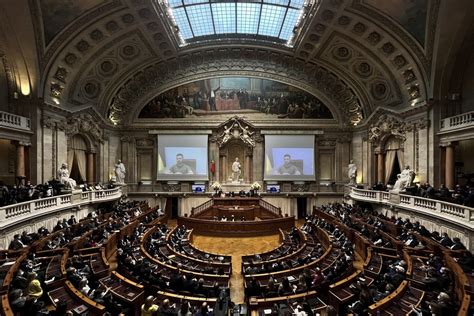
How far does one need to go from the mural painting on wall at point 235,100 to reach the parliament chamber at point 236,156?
0.14 metres

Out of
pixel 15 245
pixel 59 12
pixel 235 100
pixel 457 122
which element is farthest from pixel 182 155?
pixel 457 122

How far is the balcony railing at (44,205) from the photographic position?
38.7 ft

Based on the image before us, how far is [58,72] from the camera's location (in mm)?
20297

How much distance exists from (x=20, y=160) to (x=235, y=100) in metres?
18.3

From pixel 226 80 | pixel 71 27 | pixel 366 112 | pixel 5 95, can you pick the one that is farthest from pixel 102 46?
pixel 366 112

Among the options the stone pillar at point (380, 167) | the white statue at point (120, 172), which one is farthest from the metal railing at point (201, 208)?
the stone pillar at point (380, 167)

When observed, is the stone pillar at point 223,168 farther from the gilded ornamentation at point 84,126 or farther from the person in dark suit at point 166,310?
the person in dark suit at point 166,310

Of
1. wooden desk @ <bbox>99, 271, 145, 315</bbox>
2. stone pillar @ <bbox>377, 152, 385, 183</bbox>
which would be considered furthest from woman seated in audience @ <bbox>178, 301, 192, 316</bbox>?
stone pillar @ <bbox>377, 152, 385, 183</bbox>

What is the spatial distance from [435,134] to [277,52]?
1505cm

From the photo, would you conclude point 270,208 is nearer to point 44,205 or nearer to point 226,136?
point 226,136

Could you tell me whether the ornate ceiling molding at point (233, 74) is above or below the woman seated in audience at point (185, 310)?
above

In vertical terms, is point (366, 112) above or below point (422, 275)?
above

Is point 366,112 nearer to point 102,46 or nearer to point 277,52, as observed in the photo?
point 277,52

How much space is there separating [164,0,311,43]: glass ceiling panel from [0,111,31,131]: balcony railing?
1238cm
